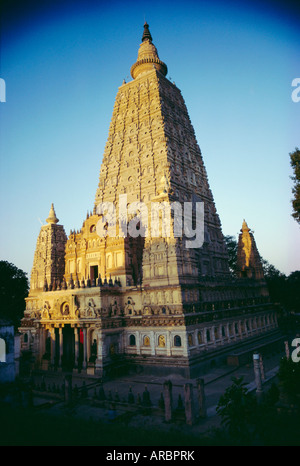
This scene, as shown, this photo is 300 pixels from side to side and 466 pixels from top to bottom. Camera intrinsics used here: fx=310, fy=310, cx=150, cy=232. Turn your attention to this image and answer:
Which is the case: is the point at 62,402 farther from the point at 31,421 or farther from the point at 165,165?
the point at 165,165

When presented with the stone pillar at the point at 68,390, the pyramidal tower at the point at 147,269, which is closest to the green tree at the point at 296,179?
the pyramidal tower at the point at 147,269

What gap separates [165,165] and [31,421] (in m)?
30.2

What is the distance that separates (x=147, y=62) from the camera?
49.8 metres

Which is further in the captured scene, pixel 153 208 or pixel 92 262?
pixel 92 262

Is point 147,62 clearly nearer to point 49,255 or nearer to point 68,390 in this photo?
point 49,255

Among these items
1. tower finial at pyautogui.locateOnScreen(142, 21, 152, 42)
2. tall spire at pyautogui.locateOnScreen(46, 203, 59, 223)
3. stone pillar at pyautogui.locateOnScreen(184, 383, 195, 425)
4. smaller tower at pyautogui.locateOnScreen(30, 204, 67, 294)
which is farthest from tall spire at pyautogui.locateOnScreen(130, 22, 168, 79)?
stone pillar at pyautogui.locateOnScreen(184, 383, 195, 425)

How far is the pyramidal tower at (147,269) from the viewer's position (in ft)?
92.5

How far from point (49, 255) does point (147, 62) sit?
34.1 meters

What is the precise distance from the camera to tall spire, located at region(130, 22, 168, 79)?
49.8 meters

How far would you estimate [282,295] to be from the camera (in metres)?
59.0

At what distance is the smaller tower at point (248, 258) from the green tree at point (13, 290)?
3874 centimetres

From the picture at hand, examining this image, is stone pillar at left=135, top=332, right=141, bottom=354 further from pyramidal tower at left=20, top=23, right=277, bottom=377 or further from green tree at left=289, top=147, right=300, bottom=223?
green tree at left=289, top=147, right=300, bottom=223

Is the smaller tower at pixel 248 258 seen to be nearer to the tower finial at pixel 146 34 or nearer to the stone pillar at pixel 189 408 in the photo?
the stone pillar at pixel 189 408
